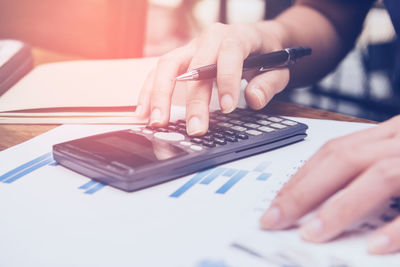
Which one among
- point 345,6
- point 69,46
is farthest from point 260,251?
point 69,46

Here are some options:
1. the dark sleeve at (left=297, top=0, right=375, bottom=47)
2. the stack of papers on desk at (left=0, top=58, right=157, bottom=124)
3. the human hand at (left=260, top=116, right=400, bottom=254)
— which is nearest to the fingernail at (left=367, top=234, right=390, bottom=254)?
the human hand at (left=260, top=116, right=400, bottom=254)

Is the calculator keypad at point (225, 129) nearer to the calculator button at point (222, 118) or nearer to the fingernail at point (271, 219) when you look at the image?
the calculator button at point (222, 118)

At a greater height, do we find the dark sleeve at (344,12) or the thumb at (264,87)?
the dark sleeve at (344,12)

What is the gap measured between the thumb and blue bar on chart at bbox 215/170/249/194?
14cm

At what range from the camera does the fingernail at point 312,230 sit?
10.4 inches

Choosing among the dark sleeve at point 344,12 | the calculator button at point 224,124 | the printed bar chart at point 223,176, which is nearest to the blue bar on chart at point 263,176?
the printed bar chart at point 223,176

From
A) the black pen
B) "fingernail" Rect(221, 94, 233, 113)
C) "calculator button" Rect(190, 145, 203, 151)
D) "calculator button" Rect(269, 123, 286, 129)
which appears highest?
the black pen

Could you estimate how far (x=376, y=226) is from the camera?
0.92 feet

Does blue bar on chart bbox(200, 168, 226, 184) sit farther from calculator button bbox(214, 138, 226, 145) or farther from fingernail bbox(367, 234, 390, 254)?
fingernail bbox(367, 234, 390, 254)

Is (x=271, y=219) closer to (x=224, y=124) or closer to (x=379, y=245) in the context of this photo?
(x=379, y=245)

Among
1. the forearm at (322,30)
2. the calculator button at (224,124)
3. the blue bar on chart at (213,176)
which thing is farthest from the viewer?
the forearm at (322,30)

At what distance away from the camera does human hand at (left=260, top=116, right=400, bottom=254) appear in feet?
0.86

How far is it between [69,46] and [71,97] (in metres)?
0.59

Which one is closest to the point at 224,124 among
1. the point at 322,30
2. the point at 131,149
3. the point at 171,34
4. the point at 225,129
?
the point at 225,129
